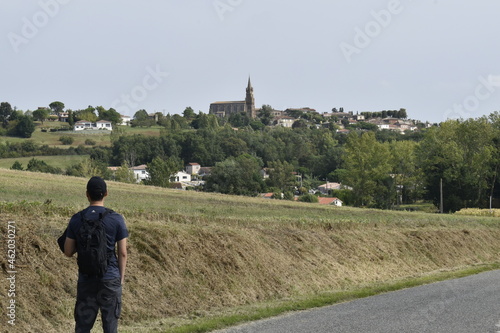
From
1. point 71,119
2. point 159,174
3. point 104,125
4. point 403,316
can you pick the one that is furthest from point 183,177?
point 403,316

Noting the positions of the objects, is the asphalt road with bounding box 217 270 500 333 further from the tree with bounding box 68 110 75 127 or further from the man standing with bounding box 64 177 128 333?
the tree with bounding box 68 110 75 127

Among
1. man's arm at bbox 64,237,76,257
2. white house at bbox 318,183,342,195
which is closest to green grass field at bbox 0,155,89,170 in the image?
white house at bbox 318,183,342,195

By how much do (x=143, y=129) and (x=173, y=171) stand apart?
75054 millimetres

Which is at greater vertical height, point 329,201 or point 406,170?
point 406,170

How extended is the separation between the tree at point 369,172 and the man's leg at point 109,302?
80801 mm

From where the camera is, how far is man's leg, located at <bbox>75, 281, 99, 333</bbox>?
7.41m

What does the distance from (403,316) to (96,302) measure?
657 centimetres

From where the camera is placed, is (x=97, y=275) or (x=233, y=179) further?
(x=233, y=179)

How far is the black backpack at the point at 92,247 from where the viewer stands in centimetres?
727

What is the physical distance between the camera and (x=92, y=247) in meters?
7.27

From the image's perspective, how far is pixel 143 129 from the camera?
184m

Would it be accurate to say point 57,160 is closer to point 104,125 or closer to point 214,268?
point 104,125

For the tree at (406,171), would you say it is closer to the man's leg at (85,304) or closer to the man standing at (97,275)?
the man standing at (97,275)

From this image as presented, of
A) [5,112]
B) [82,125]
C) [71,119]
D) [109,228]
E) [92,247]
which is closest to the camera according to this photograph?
[92,247]
